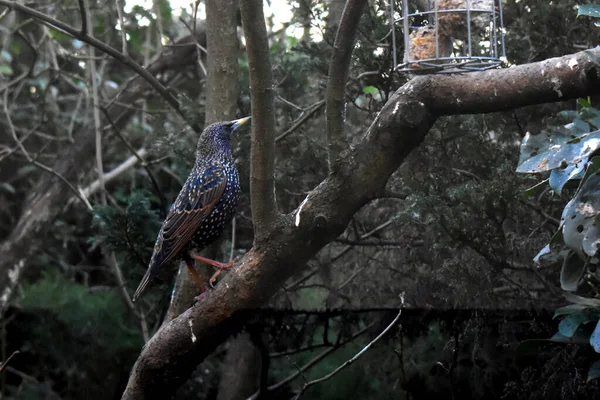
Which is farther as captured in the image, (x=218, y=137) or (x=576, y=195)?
(x=218, y=137)

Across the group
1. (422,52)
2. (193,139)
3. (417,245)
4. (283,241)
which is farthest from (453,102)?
(193,139)

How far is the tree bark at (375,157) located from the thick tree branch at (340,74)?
0.19ft

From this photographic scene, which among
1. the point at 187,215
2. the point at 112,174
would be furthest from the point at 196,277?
the point at 112,174

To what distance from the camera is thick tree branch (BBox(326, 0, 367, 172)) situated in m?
2.48

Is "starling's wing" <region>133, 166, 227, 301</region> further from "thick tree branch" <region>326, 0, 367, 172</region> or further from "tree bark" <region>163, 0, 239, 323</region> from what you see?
"thick tree branch" <region>326, 0, 367, 172</region>

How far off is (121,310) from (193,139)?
5.25 ft

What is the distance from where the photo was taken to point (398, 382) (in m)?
4.05

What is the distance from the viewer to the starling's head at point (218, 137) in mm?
3820

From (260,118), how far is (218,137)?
1228 millimetres

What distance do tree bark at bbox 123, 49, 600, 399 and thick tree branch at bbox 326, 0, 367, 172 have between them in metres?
0.06

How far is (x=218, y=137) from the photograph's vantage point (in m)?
3.82

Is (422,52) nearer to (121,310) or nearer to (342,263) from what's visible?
(342,263)

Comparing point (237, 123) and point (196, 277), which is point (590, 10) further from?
point (196, 277)

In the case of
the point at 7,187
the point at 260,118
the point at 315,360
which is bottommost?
the point at 315,360
